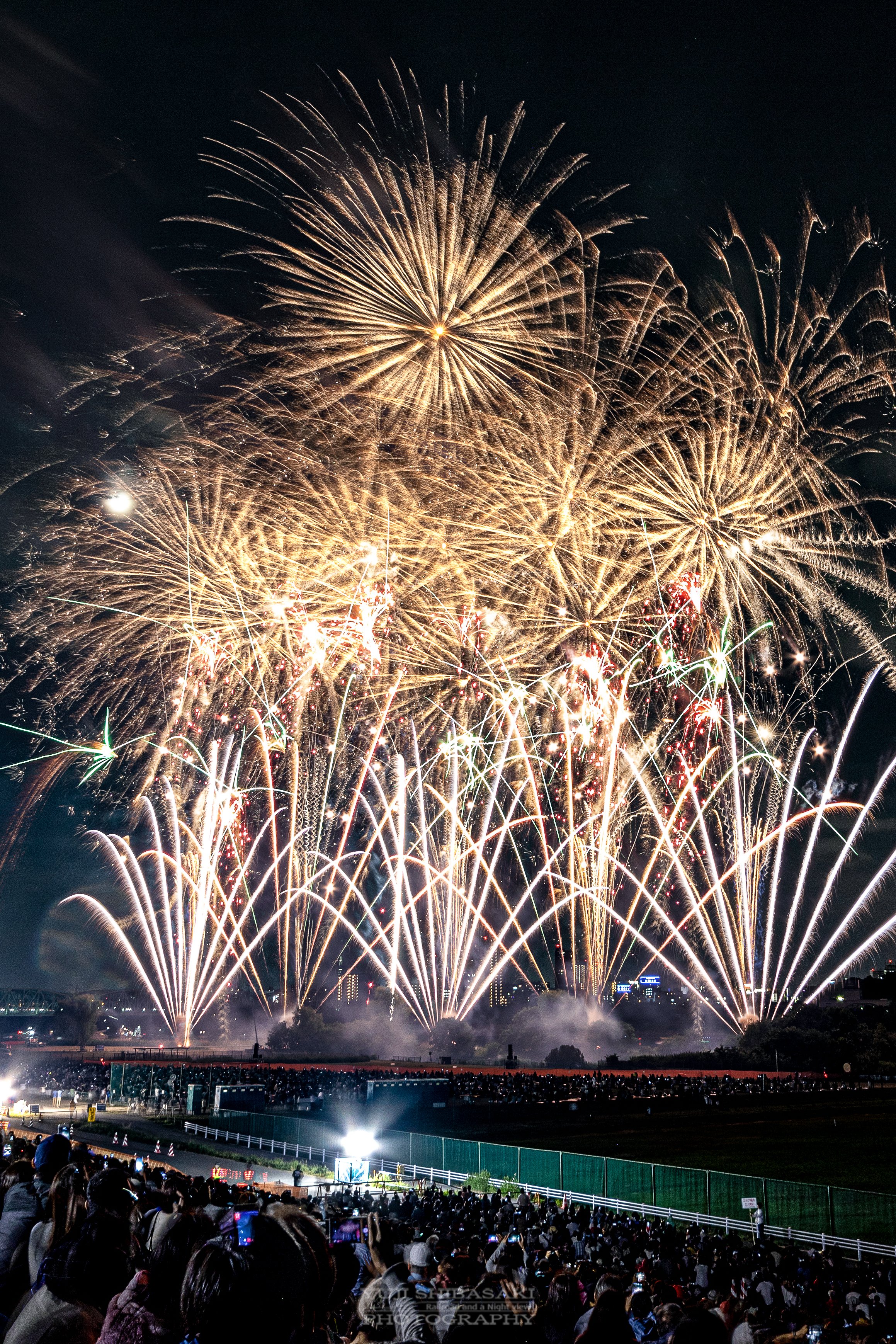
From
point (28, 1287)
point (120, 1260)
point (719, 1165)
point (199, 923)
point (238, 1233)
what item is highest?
point (199, 923)

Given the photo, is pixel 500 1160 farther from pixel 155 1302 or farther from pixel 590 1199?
pixel 155 1302

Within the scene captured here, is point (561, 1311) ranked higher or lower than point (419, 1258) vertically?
higher

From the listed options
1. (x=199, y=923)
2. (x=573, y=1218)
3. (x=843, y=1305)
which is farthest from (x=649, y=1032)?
(x=843, y=1305)

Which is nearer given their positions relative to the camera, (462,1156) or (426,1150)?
(462,1156)

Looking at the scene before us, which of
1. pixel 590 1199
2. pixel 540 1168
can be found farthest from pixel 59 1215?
pixel 540 1168

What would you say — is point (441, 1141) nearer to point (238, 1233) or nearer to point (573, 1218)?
point (573, 1218)
